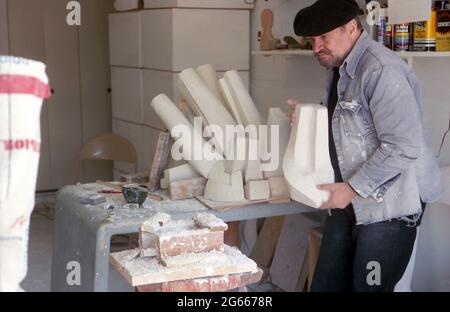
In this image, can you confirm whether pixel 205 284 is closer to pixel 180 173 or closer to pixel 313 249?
pixel 180 173

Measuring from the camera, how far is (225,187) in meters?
2.64

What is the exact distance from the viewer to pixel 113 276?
13.3 feet

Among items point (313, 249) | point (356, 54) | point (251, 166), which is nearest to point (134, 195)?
point (251, 166)

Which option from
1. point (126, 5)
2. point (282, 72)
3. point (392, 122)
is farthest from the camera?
point (126, 5)

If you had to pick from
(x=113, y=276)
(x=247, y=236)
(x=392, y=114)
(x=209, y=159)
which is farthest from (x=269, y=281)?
(x=392, y=114)

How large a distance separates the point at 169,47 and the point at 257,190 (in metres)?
1.72

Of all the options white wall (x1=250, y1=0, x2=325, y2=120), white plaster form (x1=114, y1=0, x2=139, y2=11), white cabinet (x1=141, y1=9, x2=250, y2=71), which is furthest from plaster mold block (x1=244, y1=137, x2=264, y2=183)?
white plaster form (x1=114, y1=0, x2=139, y2=11)

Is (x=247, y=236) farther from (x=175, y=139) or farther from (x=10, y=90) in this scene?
(x=10, y=90)

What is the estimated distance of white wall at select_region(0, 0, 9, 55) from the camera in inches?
208

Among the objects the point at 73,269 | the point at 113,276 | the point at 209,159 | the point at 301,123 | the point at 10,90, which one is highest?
the point at 10,90

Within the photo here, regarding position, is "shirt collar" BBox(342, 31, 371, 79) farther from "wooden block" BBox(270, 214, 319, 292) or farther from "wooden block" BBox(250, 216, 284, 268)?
"wooden block" BBox(250, 216, 284, 268)

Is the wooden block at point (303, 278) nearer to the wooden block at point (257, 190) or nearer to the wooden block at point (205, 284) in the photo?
the wooden block at point (257, 190)

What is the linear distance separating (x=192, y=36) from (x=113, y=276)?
1.70 meters

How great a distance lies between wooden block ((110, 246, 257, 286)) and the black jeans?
0.67m
